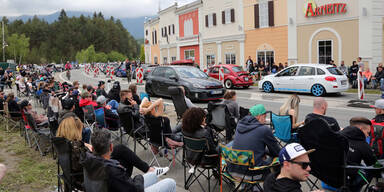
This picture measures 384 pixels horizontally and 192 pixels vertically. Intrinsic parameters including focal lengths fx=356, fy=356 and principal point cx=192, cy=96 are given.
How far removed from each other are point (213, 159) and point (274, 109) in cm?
819

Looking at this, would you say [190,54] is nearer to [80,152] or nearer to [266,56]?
[266,56]

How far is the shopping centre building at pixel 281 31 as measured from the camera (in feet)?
72.1

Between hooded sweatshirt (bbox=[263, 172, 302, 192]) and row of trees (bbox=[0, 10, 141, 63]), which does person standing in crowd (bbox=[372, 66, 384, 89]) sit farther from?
row of trees (bbox=[0, 10, 141, 63])

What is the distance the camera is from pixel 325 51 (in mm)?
24547

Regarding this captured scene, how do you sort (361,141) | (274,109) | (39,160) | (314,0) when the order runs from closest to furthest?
1. (361,141)
2. (39,160)
3. (274,109)
4. (314,0)

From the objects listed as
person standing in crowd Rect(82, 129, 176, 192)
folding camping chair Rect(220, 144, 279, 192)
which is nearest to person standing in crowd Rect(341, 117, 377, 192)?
folding camping chair Rect(220, 144, 279, 192)

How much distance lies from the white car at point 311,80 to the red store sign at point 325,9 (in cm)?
778

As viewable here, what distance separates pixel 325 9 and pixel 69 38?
353ft

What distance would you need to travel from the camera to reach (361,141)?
15.1 feet

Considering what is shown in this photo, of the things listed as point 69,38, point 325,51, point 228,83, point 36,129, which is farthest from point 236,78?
point 69,38

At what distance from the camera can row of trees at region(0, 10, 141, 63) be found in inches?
4526

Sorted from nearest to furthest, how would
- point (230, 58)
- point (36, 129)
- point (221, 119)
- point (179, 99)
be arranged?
point (36, 129), point (221, 119), point (179, 99), point (230, 58)

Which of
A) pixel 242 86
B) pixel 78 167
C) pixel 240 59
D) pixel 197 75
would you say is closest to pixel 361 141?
pixel 78 167

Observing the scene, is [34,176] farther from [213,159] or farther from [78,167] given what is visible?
[213,159]
